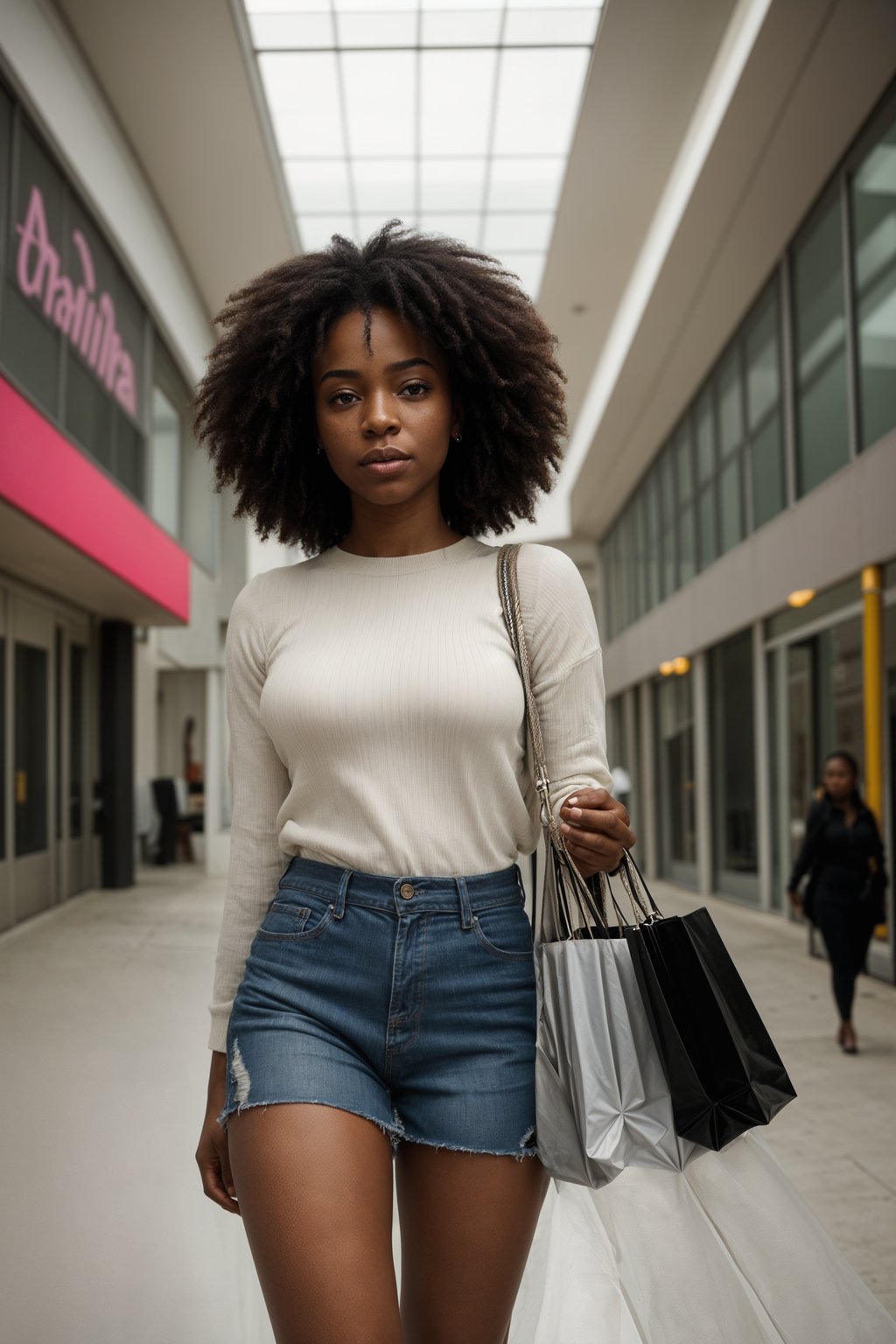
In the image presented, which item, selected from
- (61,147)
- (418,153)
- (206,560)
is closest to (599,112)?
(418,153)

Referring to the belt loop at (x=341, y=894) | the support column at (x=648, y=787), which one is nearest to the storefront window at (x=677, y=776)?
the support column at (x=648, y=787)

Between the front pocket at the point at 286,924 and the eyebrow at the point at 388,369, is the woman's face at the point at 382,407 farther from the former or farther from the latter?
the front pocket at the point at 286,924

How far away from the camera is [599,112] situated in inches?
415

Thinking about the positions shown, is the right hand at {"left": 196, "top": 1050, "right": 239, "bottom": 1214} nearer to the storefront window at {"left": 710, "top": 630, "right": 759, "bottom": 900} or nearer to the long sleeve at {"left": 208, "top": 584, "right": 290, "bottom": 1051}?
the long sleeve at {"left": 208, "top": 584, "right": 290, "bottom": 1051}

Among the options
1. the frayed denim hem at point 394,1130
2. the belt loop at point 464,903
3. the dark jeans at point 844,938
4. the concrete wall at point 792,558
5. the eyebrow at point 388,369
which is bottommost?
the dark jeans at point 844,938

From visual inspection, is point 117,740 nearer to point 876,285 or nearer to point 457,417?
point 876,285

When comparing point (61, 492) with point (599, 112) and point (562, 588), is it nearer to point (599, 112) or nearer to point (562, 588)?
point (599, 112)

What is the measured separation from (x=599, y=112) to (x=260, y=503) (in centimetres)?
975

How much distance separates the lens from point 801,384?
10.4m

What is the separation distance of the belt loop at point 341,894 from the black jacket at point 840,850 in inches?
210

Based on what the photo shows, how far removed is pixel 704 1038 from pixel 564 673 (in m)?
0.52

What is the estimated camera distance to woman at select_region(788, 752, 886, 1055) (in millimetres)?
6281

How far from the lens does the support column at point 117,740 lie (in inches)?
491

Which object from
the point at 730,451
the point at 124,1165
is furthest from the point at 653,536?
the point at 124,1165
